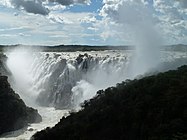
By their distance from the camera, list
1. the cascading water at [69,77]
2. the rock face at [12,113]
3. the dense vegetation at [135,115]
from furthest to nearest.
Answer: the cascading water at [69,77]
the rock face at [12,113]
the dense vegetation at [135,115]

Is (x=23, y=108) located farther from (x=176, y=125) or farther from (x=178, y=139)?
(x=178, y=139)

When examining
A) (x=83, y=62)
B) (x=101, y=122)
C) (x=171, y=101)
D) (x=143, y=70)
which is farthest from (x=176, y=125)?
(x=83, y=62)

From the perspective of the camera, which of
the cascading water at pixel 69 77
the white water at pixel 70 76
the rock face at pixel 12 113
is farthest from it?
the cascading water at pixel 69 77

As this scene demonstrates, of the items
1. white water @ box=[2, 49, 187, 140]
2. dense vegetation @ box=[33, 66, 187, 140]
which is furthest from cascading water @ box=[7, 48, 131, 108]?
dense vegetation @ box=[33, 66, 187, 140]

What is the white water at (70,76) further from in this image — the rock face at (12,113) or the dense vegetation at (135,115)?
the dense vegetation at (135,115)

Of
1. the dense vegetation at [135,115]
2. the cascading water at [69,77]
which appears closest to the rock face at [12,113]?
the cascading water at [69,77]

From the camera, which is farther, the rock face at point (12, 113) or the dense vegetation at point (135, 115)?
the rock face at point (12, 113)

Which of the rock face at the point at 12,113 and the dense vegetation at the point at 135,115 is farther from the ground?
the dense vegetation at the point at 135,115
